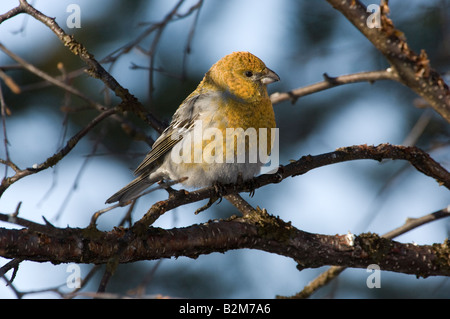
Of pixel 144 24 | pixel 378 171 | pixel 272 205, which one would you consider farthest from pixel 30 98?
pixel 378 171

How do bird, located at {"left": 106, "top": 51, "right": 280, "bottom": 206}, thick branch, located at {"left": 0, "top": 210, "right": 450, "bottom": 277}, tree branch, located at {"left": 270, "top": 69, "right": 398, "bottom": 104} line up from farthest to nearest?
1. bird, located at {"left": 106, "top": 51, "right": 280, "bottom": 206}
2. tree branch, located at {"left": 270, "top": 69, "right": 398, "bottom": 104}
3. thick branch, located at {"left": 0, "top": 210, "right": 450, "bottom": 277}

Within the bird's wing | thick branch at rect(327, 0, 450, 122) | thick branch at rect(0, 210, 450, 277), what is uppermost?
the bird's wing

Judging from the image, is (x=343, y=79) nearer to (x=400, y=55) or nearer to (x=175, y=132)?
(x=400, y=55)

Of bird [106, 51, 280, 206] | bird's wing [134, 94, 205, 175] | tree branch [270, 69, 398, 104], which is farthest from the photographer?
bird's wing [134, 94, 205, 175]

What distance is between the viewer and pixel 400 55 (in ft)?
7.61

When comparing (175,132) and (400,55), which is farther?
(175,132)

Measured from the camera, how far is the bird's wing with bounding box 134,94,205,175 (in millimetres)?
3863

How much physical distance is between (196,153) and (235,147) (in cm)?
27

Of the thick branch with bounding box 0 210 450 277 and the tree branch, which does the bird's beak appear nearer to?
the tree branch

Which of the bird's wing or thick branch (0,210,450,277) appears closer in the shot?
thick branch (0,210,450,277)

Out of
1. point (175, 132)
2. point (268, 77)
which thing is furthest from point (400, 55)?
point (175, 132)

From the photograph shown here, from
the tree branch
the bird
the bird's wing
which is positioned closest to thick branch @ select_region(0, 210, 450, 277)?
the bird

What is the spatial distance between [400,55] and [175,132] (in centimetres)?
193
